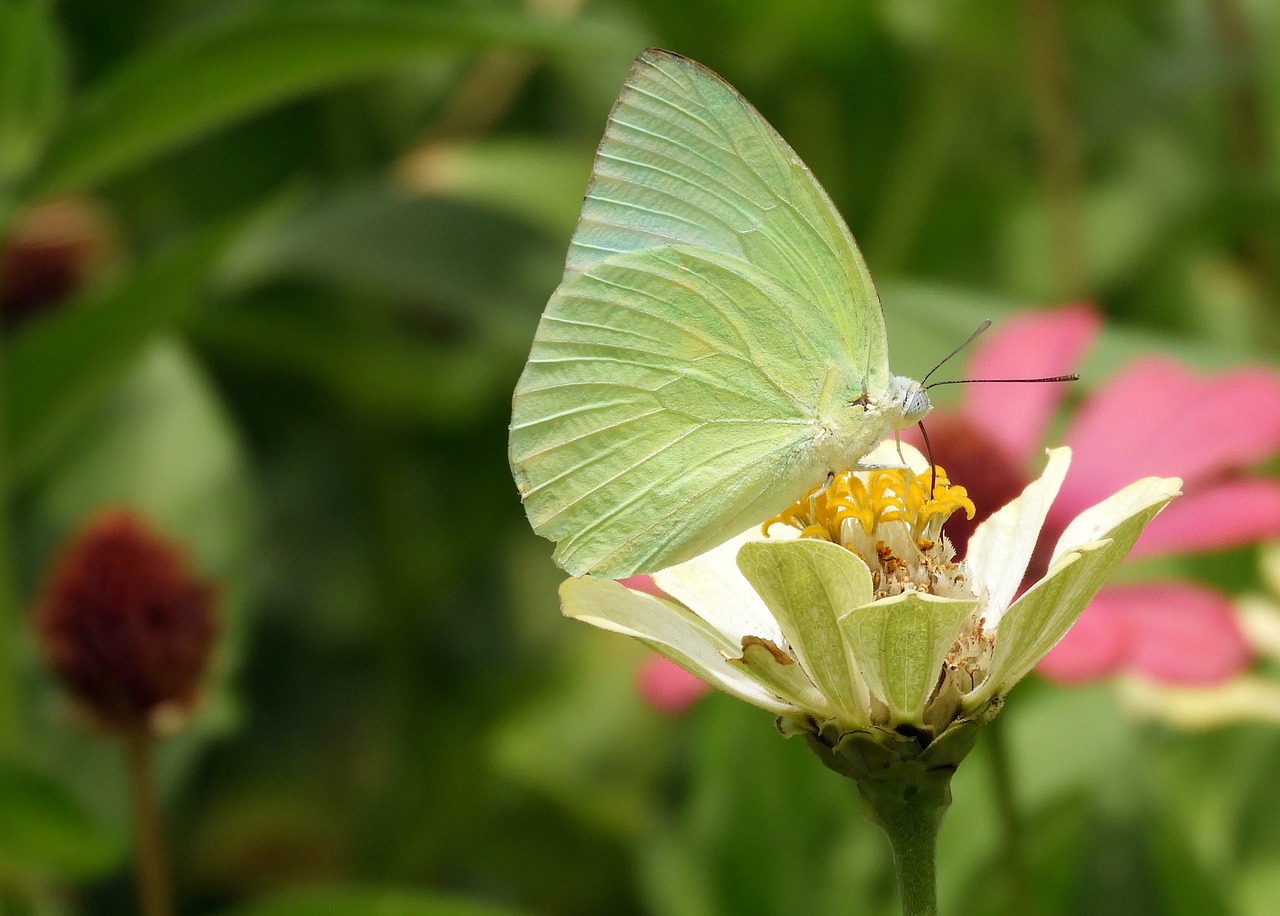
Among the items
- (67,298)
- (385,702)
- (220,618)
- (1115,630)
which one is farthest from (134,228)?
(1115,630)

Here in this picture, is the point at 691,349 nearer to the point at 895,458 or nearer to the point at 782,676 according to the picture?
the point at 895,458

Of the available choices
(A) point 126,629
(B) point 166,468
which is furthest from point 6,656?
(B) point 166,468

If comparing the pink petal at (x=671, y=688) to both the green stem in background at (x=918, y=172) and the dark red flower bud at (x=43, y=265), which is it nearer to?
the green stem in background at (x=918, y=172)

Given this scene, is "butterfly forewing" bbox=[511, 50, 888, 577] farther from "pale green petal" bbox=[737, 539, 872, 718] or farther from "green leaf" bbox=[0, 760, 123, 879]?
"green leaf" bbox=[0, 760, 123, 879]

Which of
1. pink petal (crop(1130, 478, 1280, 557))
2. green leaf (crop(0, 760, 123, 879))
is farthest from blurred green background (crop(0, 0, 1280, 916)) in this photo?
pink petal (crop(1130, 478, 1280, 557))

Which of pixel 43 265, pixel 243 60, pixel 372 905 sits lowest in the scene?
pixel 372 905

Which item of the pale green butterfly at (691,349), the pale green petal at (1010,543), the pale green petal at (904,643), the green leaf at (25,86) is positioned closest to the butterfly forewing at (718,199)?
the pale green butterfly at (691,349)

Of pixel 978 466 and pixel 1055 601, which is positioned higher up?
pixel 1055 601
